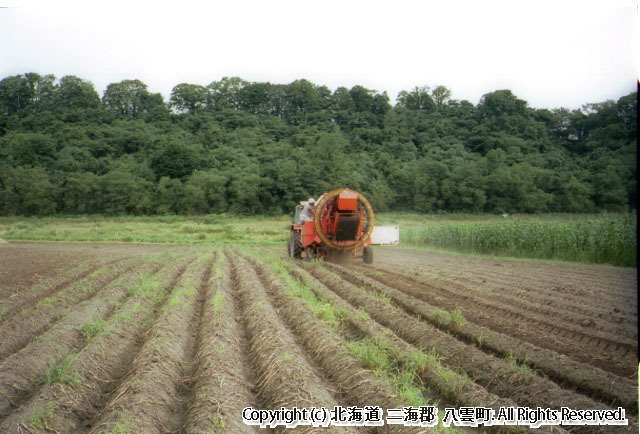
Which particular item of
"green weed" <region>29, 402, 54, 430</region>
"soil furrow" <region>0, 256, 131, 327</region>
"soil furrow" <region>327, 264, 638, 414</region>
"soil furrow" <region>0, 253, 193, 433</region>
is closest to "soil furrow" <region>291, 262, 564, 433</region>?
"soil furrow" <region>327, 264, 638, 414</region>

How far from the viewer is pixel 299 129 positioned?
1592cm

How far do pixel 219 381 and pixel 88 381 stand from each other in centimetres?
142

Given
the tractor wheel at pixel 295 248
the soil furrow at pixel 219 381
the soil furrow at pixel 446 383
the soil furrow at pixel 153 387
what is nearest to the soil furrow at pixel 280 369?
the soil furrow at pixel 219 381

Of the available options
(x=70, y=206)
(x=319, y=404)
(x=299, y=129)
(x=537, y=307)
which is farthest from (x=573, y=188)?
(x=70, y=206)

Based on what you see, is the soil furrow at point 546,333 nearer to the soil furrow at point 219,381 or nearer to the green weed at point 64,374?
the soil furrow at point 219,381

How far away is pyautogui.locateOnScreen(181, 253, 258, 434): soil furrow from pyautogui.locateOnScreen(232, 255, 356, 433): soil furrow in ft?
0.54

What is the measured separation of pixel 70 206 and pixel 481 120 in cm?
1371

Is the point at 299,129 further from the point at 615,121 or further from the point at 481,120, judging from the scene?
the point at 615,121

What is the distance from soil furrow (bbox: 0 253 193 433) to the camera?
311 cm

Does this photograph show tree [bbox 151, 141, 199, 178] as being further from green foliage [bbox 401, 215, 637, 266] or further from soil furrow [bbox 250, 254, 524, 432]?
green foliage [bbox 401, 215, 637, 266]

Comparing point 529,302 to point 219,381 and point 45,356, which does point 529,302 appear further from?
point 45,356

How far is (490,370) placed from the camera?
3.80m

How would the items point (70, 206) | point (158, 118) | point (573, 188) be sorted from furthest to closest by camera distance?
1. point (70, 206)
2. point (158, 118)
3. point (573, 188)

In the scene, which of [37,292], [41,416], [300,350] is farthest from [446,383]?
[37,292]
